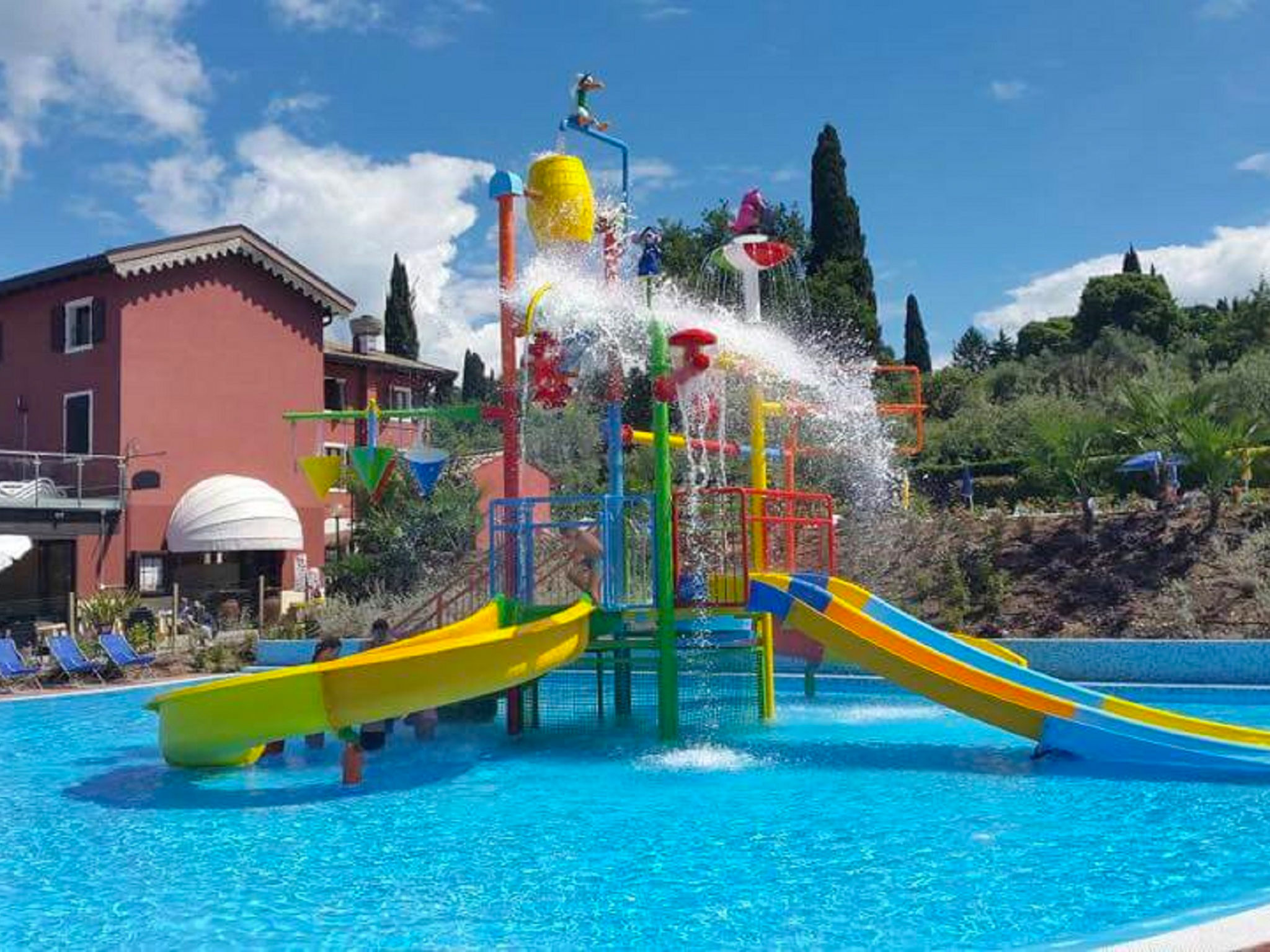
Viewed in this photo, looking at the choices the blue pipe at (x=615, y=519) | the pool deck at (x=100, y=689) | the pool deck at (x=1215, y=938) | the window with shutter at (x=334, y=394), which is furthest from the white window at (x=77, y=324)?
the pool deck at (x=1215, y=938)

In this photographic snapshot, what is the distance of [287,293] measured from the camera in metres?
32.6

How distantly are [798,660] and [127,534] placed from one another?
16965 millimetres

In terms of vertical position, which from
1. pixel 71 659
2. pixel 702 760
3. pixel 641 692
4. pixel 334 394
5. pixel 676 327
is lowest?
pixel 702 760

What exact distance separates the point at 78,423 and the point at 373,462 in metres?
18.3

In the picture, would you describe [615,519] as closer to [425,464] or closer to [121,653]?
[425,464]

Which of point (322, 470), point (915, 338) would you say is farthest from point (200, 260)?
point (915, 338)

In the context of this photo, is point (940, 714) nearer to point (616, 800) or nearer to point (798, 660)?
point (798, 660)

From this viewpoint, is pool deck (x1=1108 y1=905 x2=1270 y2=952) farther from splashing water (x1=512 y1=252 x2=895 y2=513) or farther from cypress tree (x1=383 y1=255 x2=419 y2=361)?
cypress tree (x1=383 y1=255 x2=419 y2=361)

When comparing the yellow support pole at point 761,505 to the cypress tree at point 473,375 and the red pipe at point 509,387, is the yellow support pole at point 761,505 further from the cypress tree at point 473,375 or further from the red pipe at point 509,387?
the cypress tree at point 473,375

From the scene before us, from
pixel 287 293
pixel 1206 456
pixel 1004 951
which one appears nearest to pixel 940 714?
pixel 1206 456

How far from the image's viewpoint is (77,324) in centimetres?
2972

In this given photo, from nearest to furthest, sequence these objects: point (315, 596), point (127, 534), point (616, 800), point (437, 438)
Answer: point (616, 800) → point (127, 534) → point (315, 596) → point (437, 438)

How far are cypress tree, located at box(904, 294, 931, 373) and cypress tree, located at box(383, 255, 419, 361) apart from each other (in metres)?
32.0

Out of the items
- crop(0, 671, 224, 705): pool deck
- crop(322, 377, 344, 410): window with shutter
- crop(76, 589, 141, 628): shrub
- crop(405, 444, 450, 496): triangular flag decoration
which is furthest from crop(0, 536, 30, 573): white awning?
crop(322, 377, 344, 410): window with shutter
